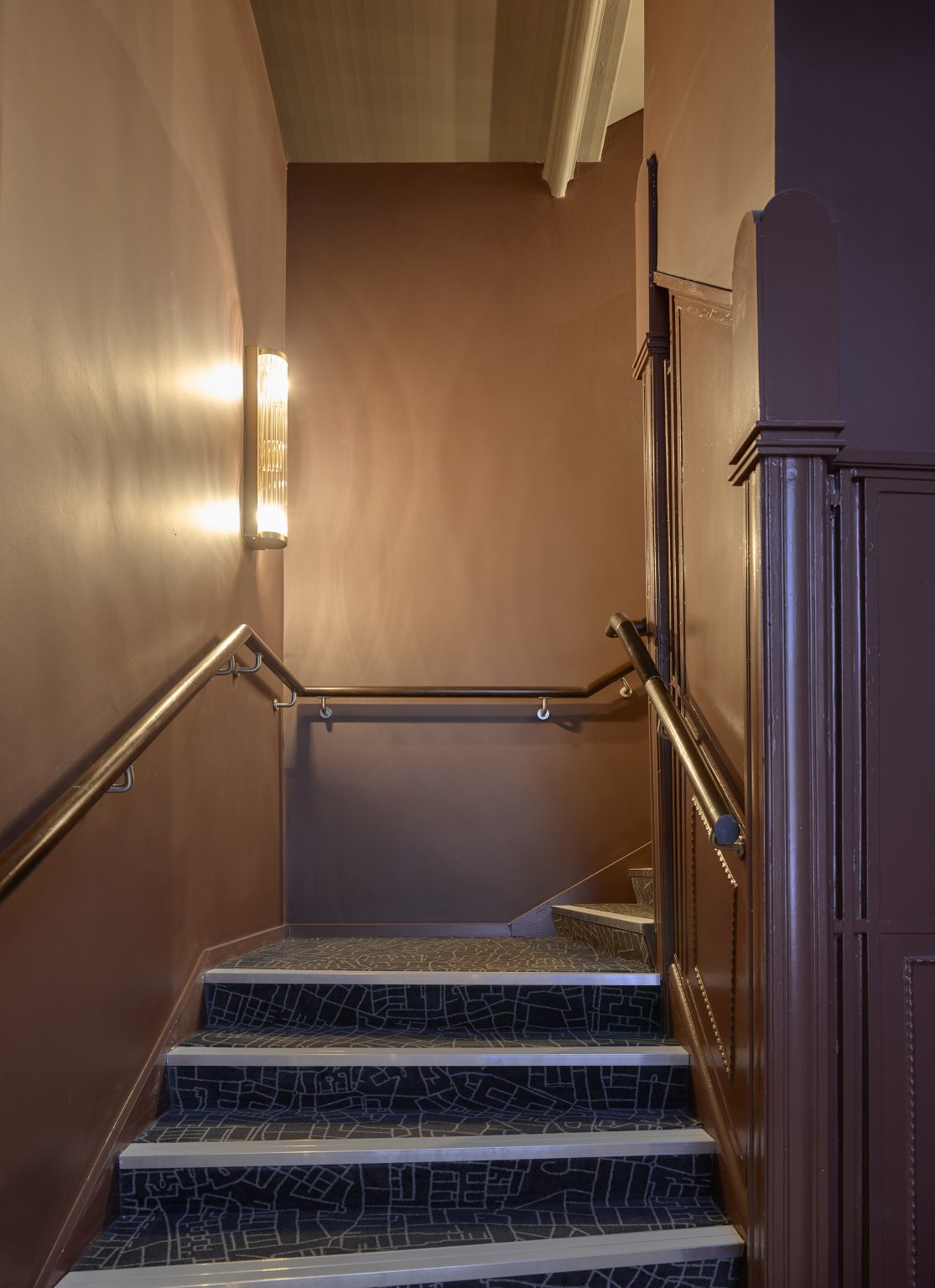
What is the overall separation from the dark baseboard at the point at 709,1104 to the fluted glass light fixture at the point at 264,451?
1.87 m

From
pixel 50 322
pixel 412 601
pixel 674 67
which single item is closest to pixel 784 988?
pixel 50 322

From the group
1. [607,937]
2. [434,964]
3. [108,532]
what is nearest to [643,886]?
[607,937]

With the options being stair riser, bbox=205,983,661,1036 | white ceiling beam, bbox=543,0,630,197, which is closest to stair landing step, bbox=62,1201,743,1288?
stair riser, bbox=205,983,661,1036

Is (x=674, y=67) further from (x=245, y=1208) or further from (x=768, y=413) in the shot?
(x=245, y=1208)

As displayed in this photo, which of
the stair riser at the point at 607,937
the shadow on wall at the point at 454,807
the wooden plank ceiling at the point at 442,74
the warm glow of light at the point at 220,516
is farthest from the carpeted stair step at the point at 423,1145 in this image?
the wooden plank ceiling at the point at 442,74

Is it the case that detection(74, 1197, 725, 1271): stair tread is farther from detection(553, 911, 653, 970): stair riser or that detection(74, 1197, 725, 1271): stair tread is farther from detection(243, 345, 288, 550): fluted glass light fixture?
detection(243, 345, 288, 550): fluted glass light fixture

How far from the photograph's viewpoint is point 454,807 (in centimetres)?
455

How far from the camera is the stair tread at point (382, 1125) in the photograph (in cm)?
252

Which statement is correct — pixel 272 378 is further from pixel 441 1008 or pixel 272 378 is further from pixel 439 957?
pixel 441 1008

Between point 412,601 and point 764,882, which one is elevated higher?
point 412,601

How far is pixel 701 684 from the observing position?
9.23 ft

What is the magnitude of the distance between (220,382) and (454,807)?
196 centimetres

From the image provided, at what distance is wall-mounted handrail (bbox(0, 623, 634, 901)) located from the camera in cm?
182

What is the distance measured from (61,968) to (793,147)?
215 centimetres
